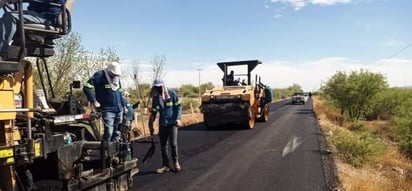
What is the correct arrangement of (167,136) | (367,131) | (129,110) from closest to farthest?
(129,110) < (167,136) < (367,131)

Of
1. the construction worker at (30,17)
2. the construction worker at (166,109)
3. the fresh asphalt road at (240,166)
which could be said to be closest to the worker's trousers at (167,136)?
the construction worker at (166,109)

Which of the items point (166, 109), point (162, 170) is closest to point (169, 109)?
point (166, 109)

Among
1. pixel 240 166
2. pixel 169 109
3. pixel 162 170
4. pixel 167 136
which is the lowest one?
pixel 240 166

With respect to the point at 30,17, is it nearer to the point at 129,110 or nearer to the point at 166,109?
the point at 129,110

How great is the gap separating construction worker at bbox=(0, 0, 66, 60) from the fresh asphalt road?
3.46 meters

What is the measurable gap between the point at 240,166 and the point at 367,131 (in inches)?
979

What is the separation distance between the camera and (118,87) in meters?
7.89

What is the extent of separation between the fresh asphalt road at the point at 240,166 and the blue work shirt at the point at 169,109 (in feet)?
3.40

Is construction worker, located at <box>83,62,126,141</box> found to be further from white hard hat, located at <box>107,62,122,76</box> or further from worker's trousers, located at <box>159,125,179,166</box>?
worker's trousers, located at <box>159,125,179,166</box>

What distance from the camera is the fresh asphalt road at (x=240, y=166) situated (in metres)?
8.78

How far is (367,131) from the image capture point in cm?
3353

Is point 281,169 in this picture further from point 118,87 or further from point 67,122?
point 67,122

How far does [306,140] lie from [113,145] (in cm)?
1111

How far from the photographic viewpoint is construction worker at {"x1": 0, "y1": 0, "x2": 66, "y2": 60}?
17.0 ft
